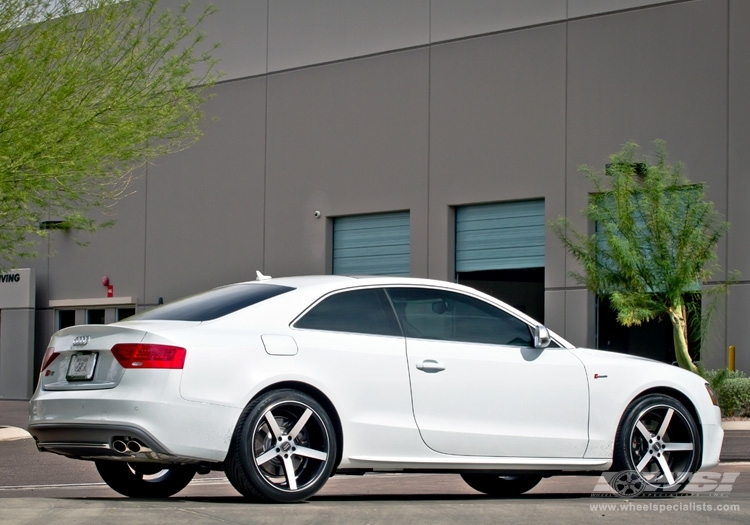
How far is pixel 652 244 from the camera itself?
71.3 ft

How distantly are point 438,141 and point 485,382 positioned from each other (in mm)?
18616

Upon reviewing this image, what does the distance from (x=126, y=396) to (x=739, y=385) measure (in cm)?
1526

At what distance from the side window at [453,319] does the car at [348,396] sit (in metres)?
0.01

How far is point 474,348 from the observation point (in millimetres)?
8719

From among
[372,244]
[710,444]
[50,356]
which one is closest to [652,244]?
[372,244]

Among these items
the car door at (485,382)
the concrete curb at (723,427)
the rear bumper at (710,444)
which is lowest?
the concrete curb at (723,427)

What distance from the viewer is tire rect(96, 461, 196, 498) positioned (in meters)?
8.98

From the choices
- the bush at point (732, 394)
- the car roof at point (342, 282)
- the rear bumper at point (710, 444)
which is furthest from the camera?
the bush at point (732, 394)

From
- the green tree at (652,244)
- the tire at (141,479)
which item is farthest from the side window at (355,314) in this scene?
the green tree at (652,244)

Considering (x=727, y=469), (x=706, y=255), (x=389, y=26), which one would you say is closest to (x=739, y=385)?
(x=706, y=255)

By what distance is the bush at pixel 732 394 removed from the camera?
20.9 m

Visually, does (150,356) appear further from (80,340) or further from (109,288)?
(109,288)

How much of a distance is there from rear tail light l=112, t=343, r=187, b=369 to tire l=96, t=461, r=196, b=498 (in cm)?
142

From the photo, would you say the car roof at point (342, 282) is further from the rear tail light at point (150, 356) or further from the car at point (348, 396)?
the rear tail light at point (150, 356)
